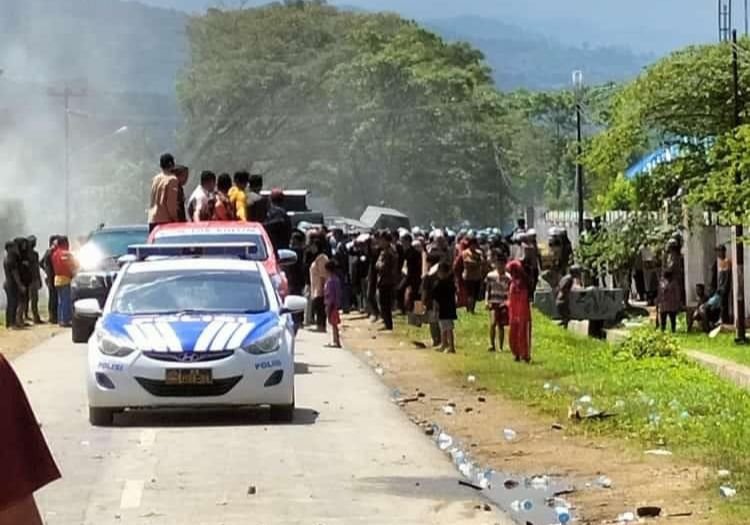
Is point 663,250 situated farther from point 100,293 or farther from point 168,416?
point 168,416

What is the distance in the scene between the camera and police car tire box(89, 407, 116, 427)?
1672cm

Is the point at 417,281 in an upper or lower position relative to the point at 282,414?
upper

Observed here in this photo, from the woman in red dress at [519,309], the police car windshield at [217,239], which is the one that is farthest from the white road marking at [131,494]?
the woman in red dress at [519,309]

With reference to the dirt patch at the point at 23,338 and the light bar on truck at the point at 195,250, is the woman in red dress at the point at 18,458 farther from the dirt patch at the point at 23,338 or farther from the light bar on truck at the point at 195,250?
the dirt patch at the point at 23,338

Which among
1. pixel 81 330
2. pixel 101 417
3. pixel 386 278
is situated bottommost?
pixel 101 417

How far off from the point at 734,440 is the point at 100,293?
53.5 ft

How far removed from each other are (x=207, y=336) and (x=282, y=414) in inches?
42.5

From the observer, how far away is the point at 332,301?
28188mm

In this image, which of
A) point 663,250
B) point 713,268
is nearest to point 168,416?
point 713,268

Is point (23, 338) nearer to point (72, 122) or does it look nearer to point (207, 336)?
point (207, 336)

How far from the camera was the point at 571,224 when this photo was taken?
6066 cm

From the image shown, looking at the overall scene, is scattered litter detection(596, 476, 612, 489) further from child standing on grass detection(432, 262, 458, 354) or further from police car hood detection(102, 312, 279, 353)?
child standing on grass detection(432, 262, 458, 354)

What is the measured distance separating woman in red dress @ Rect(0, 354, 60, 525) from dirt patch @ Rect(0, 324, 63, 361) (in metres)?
21.5

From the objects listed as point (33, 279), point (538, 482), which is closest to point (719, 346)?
point (33, 279)
